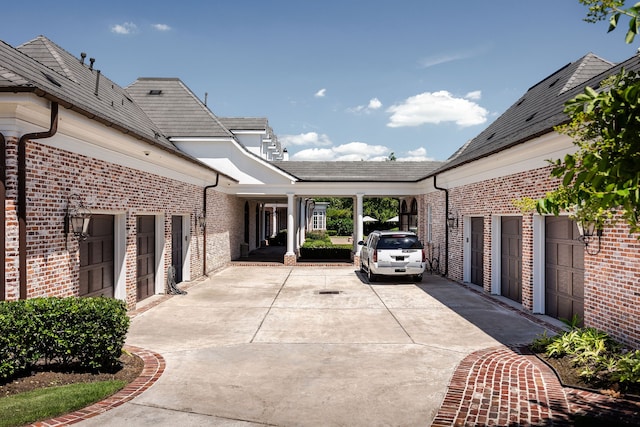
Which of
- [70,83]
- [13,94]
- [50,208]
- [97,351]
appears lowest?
[97,351]

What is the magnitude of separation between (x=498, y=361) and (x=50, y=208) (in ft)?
25.2

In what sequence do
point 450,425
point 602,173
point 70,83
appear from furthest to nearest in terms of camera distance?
1. point 70,83
2. point 450,425
3. point 602,173

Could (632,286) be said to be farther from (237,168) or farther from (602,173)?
(237,168)

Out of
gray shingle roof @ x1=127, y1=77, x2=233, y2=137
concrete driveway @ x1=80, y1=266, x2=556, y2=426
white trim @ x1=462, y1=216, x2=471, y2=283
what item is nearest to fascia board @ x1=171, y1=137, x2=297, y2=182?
gray shingle roof @ x1=127, y1=77, x2=233, y2=137

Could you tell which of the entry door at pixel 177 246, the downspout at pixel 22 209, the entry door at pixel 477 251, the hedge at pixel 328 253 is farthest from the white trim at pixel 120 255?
the hedge at pixel 328 253

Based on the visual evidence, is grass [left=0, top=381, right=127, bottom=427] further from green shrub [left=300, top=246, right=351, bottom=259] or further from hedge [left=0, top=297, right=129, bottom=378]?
green shrub [left=300, top=246, right=351, bottom=259]

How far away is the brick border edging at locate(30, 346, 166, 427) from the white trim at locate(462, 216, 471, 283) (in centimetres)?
1119

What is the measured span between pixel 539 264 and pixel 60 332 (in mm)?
9692

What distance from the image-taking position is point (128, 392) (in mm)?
5633

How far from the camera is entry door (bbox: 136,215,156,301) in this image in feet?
38.7

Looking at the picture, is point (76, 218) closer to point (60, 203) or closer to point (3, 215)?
point (60, 203)

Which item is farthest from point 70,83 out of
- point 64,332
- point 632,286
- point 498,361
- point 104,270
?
point 632,286

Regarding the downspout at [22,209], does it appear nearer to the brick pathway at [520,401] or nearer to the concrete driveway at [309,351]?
the concrete driveway at [309,351]

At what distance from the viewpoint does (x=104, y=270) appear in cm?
976
